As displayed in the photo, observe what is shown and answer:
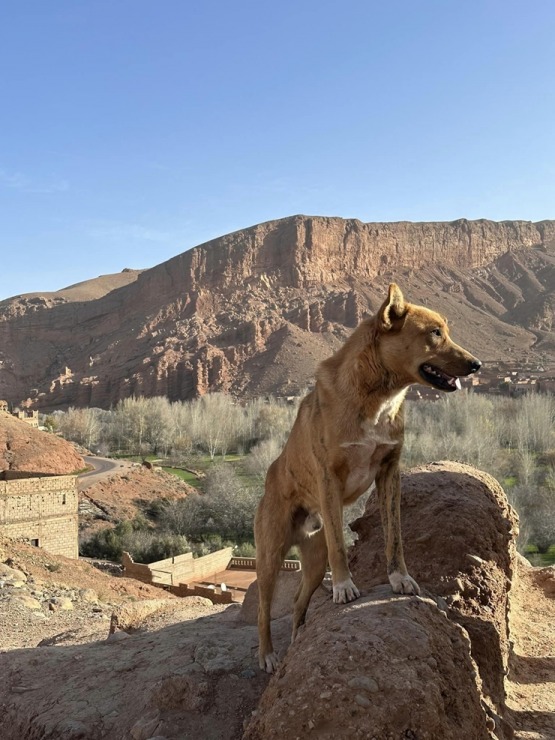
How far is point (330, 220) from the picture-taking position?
116938 millimetres

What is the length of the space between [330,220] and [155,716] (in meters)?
116

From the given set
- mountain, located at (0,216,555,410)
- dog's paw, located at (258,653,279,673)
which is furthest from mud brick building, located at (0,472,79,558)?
mountain, located at (0,216,555,410)

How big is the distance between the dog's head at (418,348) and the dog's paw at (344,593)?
4.43ft

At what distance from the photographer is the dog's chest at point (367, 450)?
13.9 ft

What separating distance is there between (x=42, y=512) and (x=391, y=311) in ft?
73.7

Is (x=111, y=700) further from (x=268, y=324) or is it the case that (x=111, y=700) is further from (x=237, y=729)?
(x=268, y=324)

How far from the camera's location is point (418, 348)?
4.17m

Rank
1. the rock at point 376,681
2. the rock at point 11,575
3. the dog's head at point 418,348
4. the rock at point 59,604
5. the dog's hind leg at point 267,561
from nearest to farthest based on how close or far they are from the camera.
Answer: the rock at point 376,681 → the dog's head at point 418,348 → the dog's hind leg at point 267,561 → the rock at point 59,604 → the rock at point 11,575

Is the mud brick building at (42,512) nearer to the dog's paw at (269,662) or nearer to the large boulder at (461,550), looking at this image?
the large boulder at (461,550)

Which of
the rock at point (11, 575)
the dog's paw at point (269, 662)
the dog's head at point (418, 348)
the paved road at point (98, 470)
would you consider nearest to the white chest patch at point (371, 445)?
the dog's head at point (418, 348)

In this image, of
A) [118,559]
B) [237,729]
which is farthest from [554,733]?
[118,559]

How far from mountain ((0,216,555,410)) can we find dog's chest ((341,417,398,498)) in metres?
Result: 76.9

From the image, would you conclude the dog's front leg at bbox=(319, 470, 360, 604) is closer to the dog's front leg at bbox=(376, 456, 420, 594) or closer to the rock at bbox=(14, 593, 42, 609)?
the dog's front leg at bbox=(376, 456, 420, 594)

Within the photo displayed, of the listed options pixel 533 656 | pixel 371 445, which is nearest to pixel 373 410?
pixel 371 445
